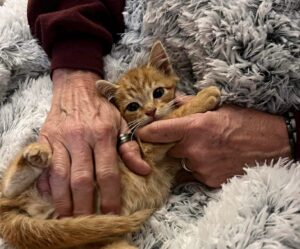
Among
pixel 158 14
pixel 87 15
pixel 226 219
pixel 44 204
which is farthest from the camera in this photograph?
pixel 87 15

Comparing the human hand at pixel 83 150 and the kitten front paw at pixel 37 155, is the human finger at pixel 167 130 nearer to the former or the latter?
the human hand at pixel 83 150

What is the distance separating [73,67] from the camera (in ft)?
4.00

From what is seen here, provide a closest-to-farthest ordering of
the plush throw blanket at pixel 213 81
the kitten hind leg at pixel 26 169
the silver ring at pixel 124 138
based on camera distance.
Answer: the plush throw blanket at pixel 213 81
the kitten hind leg at pixel 26 169
the silver ring at pixel 124 138

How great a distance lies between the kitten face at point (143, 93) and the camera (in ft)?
3.79

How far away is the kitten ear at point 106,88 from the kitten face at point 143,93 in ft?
0.03

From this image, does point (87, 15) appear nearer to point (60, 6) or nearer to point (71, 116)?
point (60, 6)

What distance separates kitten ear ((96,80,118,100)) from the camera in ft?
3.76

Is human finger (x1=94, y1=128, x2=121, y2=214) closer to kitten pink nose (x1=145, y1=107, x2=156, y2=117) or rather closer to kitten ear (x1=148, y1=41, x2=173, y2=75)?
kitten pink nose (x1=145, y1=107, x2=156, y2=117)

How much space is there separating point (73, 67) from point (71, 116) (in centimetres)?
15

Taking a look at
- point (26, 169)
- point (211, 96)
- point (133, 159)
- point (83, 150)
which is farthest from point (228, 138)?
point (26, 169)

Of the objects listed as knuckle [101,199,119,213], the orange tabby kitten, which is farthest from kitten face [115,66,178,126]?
knuckle [101,199,119,213]

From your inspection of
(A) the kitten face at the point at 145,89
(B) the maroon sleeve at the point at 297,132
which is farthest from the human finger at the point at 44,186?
(B) the maroon sleeve at the point at 297,132

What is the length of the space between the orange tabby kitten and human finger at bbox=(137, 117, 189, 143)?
1.2 inches

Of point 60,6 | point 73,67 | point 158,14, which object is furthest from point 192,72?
point 60,6
